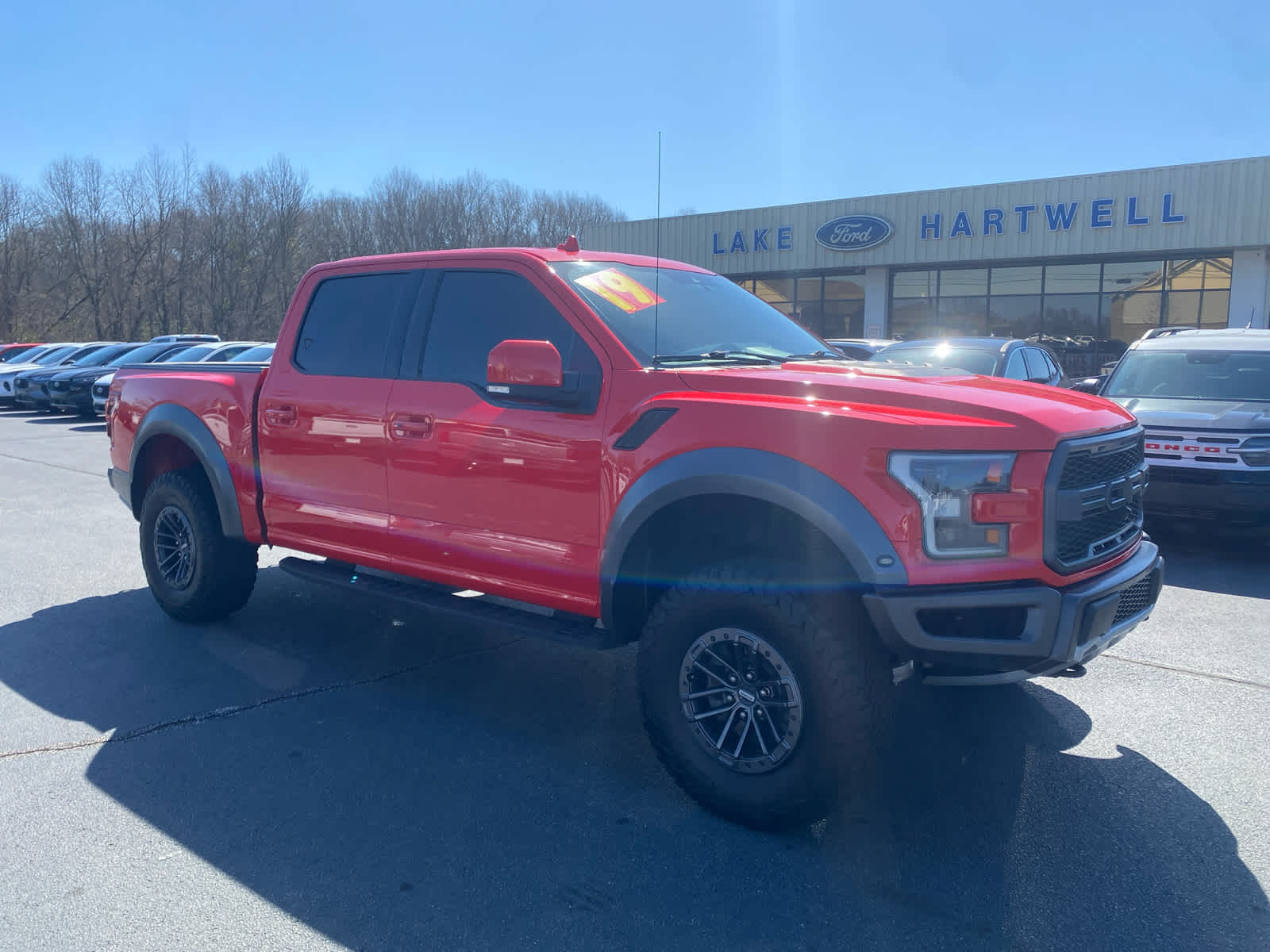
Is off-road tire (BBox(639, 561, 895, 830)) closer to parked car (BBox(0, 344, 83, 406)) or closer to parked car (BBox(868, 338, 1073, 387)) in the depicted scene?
parked car (BBox(868, 338, 1073, 387))

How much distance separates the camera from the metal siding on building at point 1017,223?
2139cm

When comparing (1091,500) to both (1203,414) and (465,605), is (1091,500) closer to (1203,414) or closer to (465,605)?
(465,605)

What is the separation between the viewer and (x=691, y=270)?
493cm

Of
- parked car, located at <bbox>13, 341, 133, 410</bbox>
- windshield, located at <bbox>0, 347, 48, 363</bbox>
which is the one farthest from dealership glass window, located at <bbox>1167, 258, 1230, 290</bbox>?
windshield, located at <bbox>0, 347, 48, 363</bbox>

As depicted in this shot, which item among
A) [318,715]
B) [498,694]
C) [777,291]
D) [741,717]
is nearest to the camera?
[741,717]

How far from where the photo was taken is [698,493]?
3395 millimetres

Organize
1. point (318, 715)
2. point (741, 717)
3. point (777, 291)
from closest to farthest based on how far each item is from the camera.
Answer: point (741, 717) → point (318, 715) → point (777, 291)

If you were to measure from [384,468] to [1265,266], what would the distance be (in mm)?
23753

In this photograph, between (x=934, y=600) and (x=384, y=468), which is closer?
(x=934, y=600)

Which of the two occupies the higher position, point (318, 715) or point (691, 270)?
point (691, 270)

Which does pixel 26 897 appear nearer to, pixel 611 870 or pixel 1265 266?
pixel 611 870

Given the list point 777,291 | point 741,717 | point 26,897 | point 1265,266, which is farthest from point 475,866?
point 777,291

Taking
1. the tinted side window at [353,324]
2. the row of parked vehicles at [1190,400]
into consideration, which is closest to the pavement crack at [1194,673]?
the row of parked vehicles at [1190,400]

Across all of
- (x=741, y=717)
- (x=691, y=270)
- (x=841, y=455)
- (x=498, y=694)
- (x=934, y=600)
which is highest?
(x=691, y=270)
